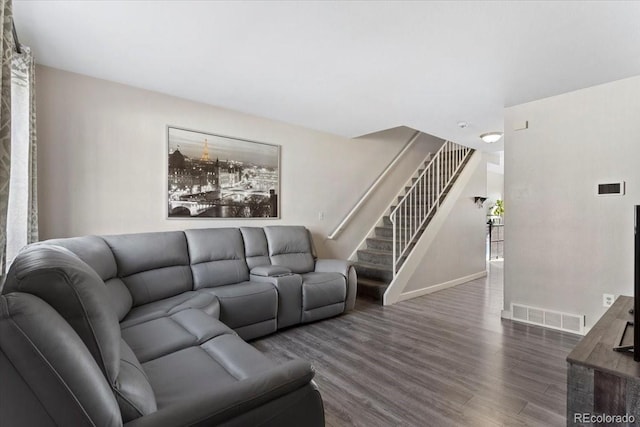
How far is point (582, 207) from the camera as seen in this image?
2.90 metres

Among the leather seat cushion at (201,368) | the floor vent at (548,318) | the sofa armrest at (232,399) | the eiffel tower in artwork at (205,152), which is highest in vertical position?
the eiffel tower in artwork at (205,152)

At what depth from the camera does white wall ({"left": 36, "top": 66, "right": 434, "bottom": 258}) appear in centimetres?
251

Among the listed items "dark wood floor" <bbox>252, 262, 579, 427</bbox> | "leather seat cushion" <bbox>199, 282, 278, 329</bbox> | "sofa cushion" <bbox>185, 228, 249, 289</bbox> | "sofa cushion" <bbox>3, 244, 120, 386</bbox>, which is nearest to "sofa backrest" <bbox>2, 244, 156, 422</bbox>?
"sofa cushion" <bbox>3, 244, 120, 386</bbox>

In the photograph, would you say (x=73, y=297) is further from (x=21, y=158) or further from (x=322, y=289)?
(x=322, y=289)

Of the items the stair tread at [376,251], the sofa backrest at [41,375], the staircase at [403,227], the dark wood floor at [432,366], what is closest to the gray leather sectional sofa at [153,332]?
the sofa backrest at [41,375]

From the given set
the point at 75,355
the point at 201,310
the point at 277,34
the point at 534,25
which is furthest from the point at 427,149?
the point at 75,355

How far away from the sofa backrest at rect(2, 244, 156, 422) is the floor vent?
3608mm

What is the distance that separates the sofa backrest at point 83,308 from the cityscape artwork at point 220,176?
7.56 feet

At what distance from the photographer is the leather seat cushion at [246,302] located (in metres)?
2.56

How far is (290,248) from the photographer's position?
12.0 ft

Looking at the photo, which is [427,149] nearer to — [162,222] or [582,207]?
[582,207]

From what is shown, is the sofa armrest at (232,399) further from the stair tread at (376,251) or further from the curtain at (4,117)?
the stair tread at (376,251)

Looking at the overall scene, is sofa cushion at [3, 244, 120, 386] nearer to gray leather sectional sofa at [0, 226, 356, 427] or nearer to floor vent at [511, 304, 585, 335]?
gray leather sectional sofa at [0, 226, 356, 427]

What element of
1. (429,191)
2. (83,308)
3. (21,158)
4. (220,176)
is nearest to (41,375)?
(83,308)
